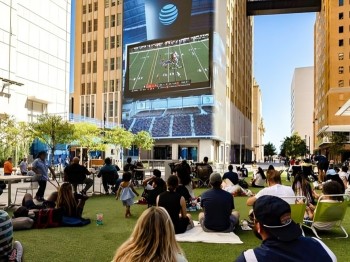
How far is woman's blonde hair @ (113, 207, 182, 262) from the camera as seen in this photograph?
9.95ft

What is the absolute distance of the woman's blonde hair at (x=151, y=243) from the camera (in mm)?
3031

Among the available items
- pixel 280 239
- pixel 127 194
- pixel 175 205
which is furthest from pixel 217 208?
pixel 280 239

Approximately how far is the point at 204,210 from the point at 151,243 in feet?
18.9

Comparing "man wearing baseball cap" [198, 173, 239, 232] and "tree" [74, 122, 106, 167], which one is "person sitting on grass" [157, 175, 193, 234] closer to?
"man wearing baseball cap" [198, 173, 239, 232]

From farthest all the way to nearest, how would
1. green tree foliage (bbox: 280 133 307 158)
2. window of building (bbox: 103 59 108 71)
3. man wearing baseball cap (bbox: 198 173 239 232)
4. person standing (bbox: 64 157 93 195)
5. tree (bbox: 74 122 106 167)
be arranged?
green tree foliage (bbox: 280 133 307 158) → window of building (bbox: 103 59 108 71) → tree (bbox: 74 122 106 167) → person standing (bbox: 64 157 93 195) → man wearing baseball cap (bbox: 198 173 239 232)

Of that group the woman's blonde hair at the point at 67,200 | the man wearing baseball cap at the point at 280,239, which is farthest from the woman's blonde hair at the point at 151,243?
the woman's blonde hair at the point at 67,200

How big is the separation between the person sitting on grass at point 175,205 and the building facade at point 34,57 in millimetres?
30341

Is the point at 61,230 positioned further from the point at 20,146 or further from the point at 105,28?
the point at 105,28

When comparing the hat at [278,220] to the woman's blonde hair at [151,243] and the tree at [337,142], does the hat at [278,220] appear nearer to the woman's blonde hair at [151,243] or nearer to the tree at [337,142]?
the woman's blonde hair at [151,243]

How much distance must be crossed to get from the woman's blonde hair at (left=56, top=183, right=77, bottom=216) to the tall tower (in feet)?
216

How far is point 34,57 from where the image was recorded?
42.3 metres

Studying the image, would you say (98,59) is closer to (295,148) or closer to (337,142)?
(337,142)

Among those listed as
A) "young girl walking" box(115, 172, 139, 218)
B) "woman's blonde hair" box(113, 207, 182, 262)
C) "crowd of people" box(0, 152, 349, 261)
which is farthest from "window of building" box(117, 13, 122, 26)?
"woman's blonde hair" box(113, 207, 182, 262)

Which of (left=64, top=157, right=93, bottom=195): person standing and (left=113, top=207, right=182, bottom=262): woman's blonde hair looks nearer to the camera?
(left=113, top=207, right=182, bottom=262): woman's blonde hair
